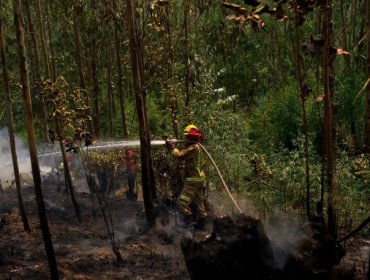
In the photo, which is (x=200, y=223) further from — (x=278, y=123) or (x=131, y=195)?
(x=278, y=123)

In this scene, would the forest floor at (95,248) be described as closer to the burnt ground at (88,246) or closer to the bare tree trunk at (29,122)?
the burnt ground at (88,246)

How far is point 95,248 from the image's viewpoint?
6.91 metres

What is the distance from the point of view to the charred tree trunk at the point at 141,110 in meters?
7.09

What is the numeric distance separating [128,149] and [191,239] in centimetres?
608

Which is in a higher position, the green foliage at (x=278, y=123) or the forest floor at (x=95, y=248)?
the green foliage at (x=278, y=123)

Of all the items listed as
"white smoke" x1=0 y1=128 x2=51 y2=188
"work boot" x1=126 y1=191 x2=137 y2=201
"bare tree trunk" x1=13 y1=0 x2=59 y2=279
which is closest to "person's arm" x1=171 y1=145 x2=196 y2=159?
"bare tree trunk" x1=13 y1=0 x2=59 y2=279

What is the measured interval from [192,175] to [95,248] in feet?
5.80

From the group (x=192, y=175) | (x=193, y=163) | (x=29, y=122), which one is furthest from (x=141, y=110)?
(x=29, y=122)

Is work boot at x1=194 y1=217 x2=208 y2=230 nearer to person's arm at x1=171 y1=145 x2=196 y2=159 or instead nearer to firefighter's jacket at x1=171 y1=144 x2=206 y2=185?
firefighter's jacket at x1=171 y1=144 x2=206 y2=185

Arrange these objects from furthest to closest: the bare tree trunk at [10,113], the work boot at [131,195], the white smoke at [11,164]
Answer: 1. the white smoke at [11,164]
2. the work boot at [131,195]
3. the bare tree trunk at [10,113]

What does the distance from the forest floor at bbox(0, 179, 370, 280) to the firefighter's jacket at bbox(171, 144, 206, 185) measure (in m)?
0.82

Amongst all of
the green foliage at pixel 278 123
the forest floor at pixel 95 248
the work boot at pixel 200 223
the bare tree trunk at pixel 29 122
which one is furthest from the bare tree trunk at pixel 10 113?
the green foliage at pixel 278 123

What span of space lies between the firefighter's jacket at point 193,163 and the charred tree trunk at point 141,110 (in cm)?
59

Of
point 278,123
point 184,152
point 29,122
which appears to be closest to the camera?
point 29,122
